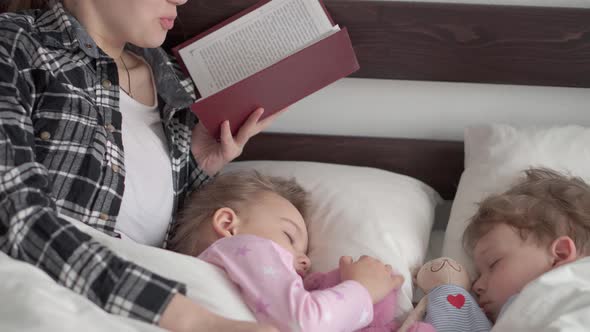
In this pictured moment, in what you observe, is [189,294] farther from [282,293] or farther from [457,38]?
[457,38]

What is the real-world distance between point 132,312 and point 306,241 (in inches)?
19.1

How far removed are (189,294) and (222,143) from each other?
463 millimetres

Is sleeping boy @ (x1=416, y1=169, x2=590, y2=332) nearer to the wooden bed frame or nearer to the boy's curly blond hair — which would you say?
the boy's curly blond hair

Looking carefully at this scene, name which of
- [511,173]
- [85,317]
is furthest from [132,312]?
[511,173]

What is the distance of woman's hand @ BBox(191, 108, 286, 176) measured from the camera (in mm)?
1492

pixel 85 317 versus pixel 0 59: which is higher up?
pixel 0 59

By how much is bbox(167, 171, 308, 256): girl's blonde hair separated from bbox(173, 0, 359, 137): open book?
122 mm

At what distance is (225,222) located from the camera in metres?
1.34

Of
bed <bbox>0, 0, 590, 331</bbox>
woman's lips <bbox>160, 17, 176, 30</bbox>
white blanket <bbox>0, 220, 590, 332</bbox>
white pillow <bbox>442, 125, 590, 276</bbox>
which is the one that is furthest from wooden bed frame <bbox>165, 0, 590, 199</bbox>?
white blanket <bbox>0, 220, 590, 332</bbox>

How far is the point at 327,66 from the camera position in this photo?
1.49 meters

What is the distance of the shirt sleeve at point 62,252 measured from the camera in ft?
3.44

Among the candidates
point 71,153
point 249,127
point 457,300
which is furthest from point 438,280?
point 71,153

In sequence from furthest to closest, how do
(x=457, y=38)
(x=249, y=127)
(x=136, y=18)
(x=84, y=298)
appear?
(x=457, y=38), (x=249, y=127), (x=136, y=18), (x=84, y=298)

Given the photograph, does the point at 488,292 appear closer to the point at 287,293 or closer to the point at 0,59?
the point at 287,293
